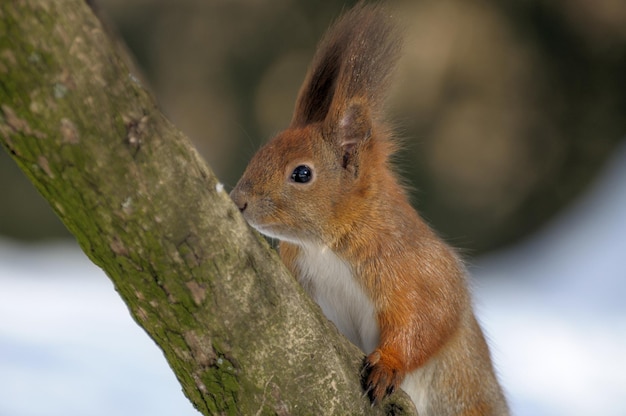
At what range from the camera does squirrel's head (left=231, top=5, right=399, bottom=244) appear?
1380 millimetres

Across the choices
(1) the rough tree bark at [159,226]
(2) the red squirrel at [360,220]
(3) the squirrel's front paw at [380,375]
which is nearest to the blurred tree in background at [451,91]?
(2) the red squirrel at [360,220]

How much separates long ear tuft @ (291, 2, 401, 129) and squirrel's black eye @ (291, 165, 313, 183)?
0.09 meters

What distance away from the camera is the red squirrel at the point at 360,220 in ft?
4.58

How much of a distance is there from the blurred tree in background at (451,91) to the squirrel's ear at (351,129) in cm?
192

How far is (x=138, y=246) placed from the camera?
94 cm

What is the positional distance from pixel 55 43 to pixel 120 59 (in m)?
0.08

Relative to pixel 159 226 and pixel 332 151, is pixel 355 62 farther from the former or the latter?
pixel 159 226

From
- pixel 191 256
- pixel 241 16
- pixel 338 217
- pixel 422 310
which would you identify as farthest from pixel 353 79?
pixel 241 16

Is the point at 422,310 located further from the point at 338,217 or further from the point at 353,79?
the point at 353,79

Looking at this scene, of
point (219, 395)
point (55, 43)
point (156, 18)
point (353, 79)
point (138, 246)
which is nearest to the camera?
point (55, 43)

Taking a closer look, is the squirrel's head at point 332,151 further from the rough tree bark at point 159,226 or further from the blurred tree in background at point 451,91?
the blurred tree in background at point 451,91

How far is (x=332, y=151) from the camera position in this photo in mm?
1469

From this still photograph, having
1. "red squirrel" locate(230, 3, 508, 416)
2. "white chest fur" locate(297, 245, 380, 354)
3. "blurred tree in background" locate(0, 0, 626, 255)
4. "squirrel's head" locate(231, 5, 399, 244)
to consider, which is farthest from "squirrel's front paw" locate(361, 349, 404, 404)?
"blurred tree in background" locate(0, 0, 626, 255)

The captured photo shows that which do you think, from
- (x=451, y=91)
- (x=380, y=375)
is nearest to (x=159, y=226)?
(x=380, y=375)
